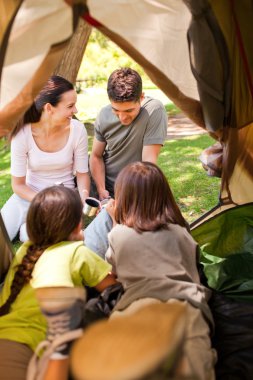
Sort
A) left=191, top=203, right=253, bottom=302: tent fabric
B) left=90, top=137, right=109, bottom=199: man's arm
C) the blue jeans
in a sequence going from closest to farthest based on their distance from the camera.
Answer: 1. left=191, top=203, right=253, bottom=302: tent fabric
2. the blue jeans
3. left=90, top=137, right=109, bottom=199: man's arm

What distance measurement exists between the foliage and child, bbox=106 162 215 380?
41.3ft

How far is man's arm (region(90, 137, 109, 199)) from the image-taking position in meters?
3.54

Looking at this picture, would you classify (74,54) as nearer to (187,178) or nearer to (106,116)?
(187,178)

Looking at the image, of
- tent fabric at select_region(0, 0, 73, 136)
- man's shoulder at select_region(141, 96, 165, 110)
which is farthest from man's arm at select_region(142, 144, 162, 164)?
tent fabric at select_region(0, 0, 73, 136)

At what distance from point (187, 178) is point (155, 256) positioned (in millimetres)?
3408

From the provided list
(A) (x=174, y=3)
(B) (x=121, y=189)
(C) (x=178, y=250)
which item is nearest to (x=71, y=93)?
(A) (x=174, y=3)

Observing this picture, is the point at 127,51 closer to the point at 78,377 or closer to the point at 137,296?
the point at 137,296

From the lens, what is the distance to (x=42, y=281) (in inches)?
76.1

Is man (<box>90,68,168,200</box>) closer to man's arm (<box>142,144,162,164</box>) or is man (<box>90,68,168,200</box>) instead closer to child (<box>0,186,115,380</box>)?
man's arm (<box>142,144,162,164</box>)

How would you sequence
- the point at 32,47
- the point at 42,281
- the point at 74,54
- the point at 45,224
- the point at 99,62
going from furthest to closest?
the point at 99,62, the point at 74,54, the point at 32,47, the point at 45,224, the point at 42,281

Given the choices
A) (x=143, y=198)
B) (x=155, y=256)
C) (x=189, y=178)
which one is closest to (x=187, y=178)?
(x=189, y=178)

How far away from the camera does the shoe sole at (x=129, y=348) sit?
31.2 inches

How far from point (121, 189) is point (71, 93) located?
1.21 metres

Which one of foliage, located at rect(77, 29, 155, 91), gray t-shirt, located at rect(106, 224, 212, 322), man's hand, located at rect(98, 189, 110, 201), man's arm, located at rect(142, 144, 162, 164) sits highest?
gray t-shirt, located at rect(106, 224, 212, 322)
